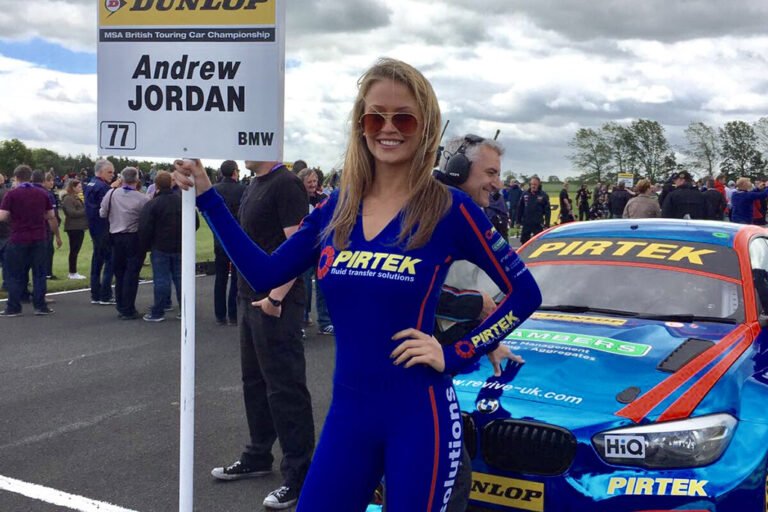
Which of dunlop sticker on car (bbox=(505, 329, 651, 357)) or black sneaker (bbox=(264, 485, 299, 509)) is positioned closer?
dunlop sticker on car (bbox=(505, 329, 651, 357))

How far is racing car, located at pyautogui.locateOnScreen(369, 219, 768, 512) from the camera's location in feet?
9.43

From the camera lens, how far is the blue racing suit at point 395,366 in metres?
2.14

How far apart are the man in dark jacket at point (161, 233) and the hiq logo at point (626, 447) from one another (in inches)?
313

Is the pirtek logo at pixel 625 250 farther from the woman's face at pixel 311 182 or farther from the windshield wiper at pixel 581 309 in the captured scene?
the woman's face at pixel 311 182

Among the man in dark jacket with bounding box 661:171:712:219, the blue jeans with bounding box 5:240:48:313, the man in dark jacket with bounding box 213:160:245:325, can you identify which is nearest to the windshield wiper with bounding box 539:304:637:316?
the man in dark jacket with bounding box 213:160:245:325

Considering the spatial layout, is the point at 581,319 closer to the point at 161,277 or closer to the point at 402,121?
the point at 402,121

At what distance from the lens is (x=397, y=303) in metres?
2.13

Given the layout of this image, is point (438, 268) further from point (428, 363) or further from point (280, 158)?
point (280, 158)

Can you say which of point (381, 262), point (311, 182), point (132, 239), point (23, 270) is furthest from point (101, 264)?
point (381, 262)

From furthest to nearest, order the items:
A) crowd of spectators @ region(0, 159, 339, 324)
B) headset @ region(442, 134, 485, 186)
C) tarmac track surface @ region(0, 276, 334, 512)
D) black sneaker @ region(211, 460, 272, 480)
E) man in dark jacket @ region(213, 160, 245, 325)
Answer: crowd of spectators @ region(0, 159, 339, 324) < man in dark jacket @ region(213, 160, 245, 325) < black sneaker @ region(211, 460, 272, 480) < tarmac track surface @ region(0, 276, 334, 512) < headset @ region(442, 134, 485, 186)

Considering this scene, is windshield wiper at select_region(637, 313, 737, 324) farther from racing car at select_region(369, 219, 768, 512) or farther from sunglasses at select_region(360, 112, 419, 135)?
sunglasses at select_region(360, 112, 419, 135)

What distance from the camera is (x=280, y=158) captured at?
9.85ft

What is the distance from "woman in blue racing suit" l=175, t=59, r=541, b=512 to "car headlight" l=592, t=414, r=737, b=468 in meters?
0.94

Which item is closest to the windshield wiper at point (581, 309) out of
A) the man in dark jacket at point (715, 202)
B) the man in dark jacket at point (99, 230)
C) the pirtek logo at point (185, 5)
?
the pirtek logo at point (185, 5)
